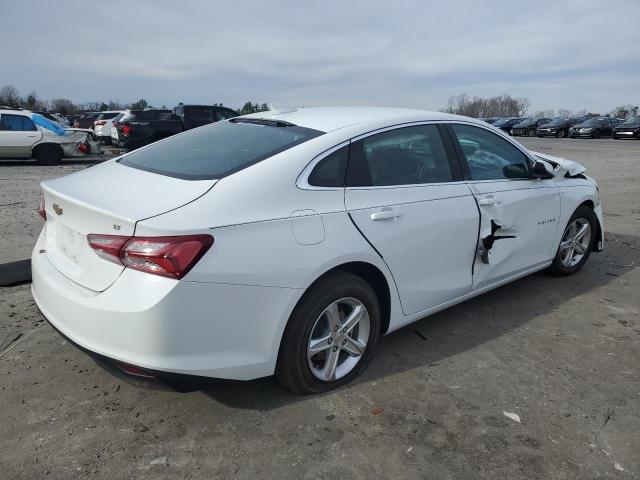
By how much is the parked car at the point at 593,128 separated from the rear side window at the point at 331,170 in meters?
39.9

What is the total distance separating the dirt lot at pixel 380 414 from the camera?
243 centimetres

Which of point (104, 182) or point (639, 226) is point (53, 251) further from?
point (639, 226)

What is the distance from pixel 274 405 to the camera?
2881mm

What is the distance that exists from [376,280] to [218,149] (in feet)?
4.07

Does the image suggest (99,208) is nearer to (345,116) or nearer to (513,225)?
(345,116)

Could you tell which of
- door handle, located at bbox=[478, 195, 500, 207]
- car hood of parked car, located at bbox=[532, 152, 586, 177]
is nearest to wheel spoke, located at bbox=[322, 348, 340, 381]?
door handle, located at bbox=[478, 195, 500, 207]

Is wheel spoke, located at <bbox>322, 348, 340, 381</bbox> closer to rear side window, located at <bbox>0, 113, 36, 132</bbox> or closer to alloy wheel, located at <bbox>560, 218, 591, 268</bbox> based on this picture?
alloy wheel, located at <bbox>560, 218, 591, 268</bbox>

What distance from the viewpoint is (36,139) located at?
14.8 metres

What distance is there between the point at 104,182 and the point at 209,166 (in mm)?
591

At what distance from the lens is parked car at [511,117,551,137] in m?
43.7

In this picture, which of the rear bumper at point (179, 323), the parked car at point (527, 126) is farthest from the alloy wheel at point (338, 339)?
the parked car at point (527, 126)

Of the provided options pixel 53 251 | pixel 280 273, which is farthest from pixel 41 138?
pixel 280 273

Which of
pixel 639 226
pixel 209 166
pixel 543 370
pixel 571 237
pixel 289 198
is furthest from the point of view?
pixel 639 226

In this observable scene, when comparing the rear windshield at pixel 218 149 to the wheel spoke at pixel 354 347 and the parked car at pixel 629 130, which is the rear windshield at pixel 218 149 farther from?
the parked car at pixel 629 130
